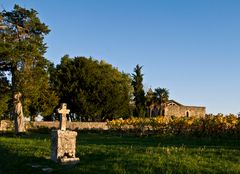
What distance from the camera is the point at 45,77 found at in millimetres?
50188

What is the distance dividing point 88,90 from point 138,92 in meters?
11.0

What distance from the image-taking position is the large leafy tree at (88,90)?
7750 centimetres

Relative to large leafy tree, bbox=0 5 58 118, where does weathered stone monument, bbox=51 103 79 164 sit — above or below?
below

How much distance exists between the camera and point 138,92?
86.0 metres


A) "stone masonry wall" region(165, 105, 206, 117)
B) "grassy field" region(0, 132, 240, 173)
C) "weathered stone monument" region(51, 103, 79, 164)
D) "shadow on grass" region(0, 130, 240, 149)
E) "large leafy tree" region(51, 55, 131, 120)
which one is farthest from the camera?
"stone masonry wall" region(165, 105, 206, 117)

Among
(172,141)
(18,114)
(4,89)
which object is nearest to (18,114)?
(18,114)

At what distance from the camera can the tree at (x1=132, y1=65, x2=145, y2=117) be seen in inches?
3285

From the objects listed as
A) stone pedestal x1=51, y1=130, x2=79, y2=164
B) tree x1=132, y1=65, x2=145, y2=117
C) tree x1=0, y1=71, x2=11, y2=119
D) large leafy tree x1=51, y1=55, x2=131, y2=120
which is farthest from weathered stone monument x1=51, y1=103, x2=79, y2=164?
tree x1=132, y1=65, x2=145, y2=117

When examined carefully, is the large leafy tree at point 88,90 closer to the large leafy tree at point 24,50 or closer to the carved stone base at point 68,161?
the large leafy tree at point 24,50

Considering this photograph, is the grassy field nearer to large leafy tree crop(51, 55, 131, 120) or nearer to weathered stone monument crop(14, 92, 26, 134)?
weathered stone monument crop(14, 92, 26, 134)

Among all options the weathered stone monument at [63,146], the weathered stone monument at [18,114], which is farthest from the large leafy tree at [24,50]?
the weathered stone monument at [63,146]

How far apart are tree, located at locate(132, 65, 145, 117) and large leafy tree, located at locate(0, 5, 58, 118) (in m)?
34.7

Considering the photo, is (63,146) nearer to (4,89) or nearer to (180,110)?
(4,89)

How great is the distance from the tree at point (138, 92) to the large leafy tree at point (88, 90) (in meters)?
2.20
